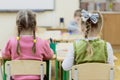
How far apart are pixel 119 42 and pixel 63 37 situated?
2266 mm

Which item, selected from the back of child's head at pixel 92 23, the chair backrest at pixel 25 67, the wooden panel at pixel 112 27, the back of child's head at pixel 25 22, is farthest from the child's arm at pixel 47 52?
the wooden panel at pixel 112 27

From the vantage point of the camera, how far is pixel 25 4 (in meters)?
5.76

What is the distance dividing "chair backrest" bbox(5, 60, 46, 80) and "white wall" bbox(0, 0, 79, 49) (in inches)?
142

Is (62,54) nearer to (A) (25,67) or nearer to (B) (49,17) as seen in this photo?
(A) (25,67)

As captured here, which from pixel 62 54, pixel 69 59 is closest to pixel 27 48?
pixel 69 59

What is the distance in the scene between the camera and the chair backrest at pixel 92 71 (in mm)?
2092

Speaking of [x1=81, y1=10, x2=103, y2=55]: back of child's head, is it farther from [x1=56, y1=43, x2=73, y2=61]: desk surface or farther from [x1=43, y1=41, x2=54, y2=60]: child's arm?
[x1=56, y1=43, x2=73, y2=61]: desk surface

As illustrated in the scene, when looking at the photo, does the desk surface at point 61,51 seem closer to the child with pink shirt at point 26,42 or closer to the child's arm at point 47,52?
the child's arm at point 47,52

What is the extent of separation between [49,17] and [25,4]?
0.57 metres

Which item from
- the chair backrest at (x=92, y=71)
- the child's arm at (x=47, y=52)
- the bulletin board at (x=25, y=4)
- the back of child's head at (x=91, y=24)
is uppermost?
the bulletin board at (x=25, y=4)

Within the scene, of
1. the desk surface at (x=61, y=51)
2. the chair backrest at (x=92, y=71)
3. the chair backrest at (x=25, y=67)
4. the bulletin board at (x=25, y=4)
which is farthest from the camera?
the bulletin board at (x=25, y=4)

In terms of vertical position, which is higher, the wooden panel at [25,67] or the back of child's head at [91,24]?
the back of child's head at [91,24]

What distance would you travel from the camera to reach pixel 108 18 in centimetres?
584

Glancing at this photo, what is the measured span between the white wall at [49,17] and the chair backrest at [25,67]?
142 inches
